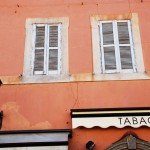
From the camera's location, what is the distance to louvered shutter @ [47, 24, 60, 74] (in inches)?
345

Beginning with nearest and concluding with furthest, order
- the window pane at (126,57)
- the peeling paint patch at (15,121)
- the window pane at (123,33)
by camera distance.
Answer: the peeling paint patch at (15,121), the window pane at (126,57), the window pane at (123,33)

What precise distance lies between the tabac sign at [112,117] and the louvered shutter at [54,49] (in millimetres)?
1545

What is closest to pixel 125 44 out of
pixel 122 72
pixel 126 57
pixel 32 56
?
pixel 126 57

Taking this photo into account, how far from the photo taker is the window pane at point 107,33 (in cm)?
909

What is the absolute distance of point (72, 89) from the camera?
27.6 ft

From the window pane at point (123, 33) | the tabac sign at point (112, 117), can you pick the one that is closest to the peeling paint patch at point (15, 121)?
the tabac sign at point (112, 117)

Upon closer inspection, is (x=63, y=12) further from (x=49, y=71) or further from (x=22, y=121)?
(x=22, y=121)

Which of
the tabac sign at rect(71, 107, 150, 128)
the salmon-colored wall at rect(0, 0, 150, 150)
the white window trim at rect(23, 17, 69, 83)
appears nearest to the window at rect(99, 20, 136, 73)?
the salmon-colored wall at rect(0, 0, 150, 150)

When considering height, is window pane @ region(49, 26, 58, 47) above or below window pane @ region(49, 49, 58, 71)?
above

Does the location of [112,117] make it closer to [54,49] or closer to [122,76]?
[122,76]

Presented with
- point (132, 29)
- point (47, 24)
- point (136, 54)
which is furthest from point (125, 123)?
point (47, 24)

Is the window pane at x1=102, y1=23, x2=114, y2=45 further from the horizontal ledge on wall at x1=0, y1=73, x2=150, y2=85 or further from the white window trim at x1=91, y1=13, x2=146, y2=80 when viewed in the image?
the horizontal ledge on wall at x1=0, y1=73, x2=150, y2=85

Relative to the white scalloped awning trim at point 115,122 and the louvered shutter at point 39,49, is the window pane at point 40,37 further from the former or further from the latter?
the white scalloped awning trim at point 115,122

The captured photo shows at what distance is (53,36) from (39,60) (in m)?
0.84
